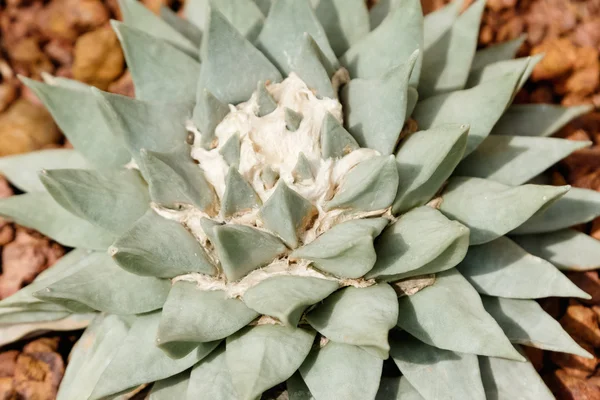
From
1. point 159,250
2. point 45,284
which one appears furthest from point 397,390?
point 45,284

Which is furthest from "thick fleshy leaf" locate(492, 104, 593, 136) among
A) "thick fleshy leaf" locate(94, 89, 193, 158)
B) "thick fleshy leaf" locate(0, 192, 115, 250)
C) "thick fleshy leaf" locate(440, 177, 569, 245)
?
"thick fleshy leaf" locate(0, 192, 115, 250)

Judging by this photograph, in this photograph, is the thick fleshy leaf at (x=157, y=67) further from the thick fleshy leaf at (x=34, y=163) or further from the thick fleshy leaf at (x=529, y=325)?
the thick fleshy leaf at (x=529, y=325)

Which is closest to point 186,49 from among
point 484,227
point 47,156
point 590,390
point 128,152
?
point 128,152

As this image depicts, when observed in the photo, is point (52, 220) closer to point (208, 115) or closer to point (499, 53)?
→ point (208, 115)

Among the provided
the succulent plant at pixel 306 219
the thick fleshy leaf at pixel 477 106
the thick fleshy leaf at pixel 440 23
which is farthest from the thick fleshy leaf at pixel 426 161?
the thick fleshy leaf at pixel 440 23

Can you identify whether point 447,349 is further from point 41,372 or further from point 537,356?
point 41,372
